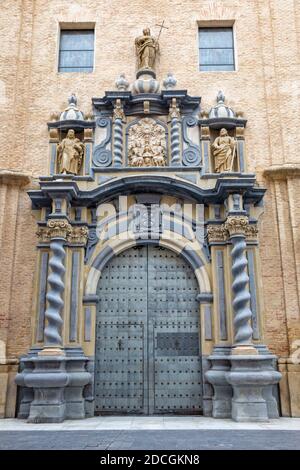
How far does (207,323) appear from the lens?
8328 mm

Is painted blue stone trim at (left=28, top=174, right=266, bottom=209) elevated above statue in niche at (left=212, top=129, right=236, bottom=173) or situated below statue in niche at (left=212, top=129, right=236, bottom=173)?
below

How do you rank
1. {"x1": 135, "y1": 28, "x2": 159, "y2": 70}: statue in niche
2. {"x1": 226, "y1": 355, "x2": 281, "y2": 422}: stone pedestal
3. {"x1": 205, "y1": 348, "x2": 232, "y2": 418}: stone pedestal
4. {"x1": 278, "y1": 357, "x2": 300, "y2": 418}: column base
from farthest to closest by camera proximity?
{"x1": 135, "y1": 28, "x2": 159, "y2": 70}: statue in niche
{"x1": 278, "y1": 357, "x2": 300, "y2": 418}: column base
{"x1": 205, "y1": 348, "x2": 232, "y2": 418}: stone pedestal
{"x1": 226, "y1": 355, "x2": 281, "y2": 422}: stone pedestal

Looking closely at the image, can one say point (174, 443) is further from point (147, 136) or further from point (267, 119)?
point (267, 119)

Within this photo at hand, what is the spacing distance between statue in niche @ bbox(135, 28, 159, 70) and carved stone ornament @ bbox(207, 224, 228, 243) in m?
3.83

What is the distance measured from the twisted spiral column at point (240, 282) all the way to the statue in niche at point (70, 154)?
322cm

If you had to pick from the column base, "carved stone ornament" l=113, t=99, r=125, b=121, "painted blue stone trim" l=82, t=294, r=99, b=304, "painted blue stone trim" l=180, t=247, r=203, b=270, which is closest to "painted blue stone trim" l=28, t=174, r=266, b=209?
"painted blue stone trim" l=180, t=247, r=203, b=270

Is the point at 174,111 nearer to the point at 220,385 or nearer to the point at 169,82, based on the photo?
the point at 169,82

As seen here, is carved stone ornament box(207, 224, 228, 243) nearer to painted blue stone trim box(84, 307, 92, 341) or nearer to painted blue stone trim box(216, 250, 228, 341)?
painted blue stone trim box(216, 250, 228, 341)

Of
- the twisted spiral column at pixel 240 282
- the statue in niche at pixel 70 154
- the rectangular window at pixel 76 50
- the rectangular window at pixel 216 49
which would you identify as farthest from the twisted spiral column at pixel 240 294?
Result: the rectangular window at pixel 76 50

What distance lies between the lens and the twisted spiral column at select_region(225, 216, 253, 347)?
780 centimetres

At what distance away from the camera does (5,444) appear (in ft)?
17.2

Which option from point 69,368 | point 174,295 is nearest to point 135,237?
point 174,295

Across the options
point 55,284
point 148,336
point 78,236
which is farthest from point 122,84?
point 148,336

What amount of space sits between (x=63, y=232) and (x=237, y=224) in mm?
3088
